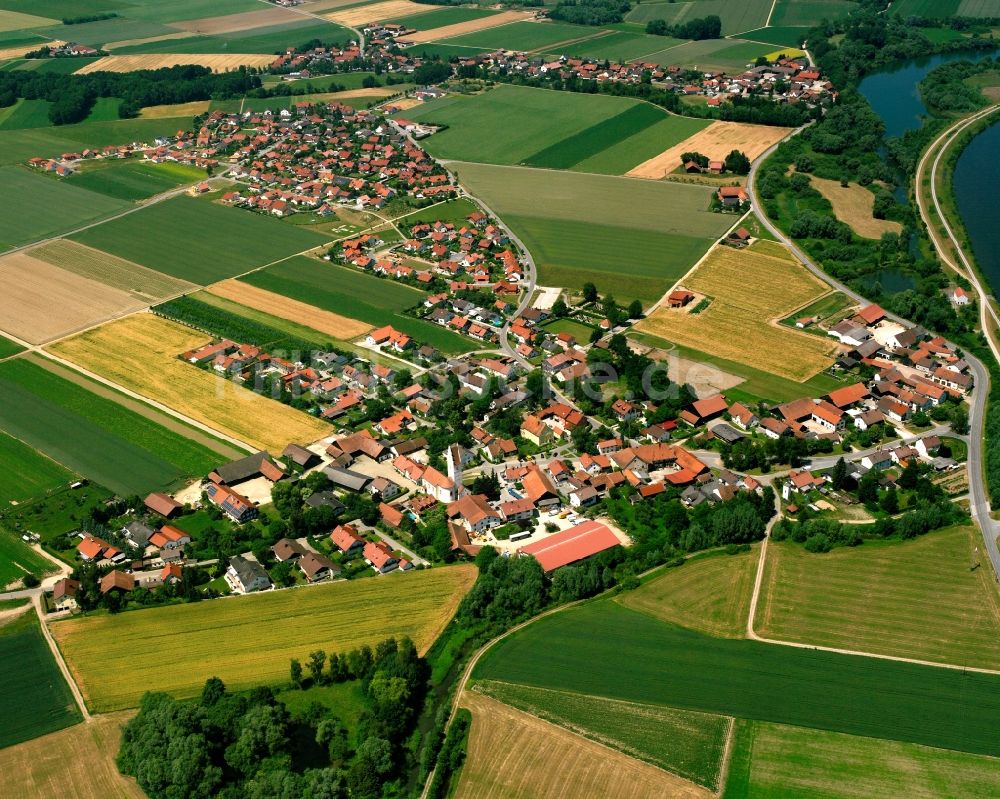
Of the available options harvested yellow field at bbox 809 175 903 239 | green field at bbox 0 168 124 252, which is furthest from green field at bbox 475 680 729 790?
green field at bbox 0 168 124 252

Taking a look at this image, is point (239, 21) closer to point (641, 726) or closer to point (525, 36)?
point (525, 36)

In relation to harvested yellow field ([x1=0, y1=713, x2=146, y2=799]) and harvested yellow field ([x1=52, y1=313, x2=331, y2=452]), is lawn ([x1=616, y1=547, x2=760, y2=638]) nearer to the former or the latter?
harvested yellow field ([x1=0, y1=713, x2=146, y2=799])

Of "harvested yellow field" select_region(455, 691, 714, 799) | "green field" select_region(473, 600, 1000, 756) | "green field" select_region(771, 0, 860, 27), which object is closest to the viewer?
"harvested yellow field" select_region(455, 691, 714, 799)

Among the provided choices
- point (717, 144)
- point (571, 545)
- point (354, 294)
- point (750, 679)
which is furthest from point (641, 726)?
point (717, 144)

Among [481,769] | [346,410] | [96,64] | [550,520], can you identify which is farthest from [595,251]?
[96,64]

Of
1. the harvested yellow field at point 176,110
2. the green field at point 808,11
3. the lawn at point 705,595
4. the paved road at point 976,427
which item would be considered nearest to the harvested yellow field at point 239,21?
the harvested yellow field at point 176,110

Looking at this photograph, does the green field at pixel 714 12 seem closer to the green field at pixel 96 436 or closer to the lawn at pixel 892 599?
the green field at pixel 96 436
